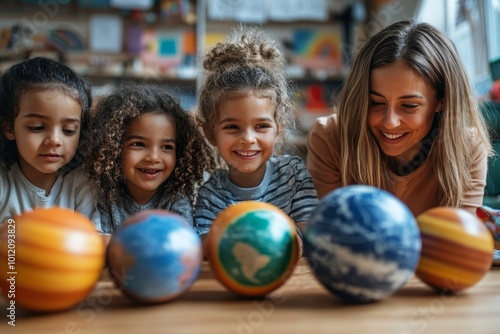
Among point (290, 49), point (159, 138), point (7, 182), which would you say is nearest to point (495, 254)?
point (159, 138)

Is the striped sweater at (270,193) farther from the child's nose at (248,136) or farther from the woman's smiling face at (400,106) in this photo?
the woman's smiling face at (400,106)

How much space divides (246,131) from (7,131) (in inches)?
28.3

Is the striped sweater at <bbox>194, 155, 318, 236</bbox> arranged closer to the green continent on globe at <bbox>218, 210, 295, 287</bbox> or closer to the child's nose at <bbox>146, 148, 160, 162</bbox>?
the child's nose at <bbox>146, 148, 160, 162</bbox>

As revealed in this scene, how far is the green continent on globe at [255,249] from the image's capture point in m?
0.89

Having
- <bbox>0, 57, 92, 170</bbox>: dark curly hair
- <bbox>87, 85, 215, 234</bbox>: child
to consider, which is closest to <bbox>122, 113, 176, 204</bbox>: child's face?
<bbox>87, 85, 215, 234</bbox>: child

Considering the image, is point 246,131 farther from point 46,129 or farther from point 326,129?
point 46,129

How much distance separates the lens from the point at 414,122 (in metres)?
1.47

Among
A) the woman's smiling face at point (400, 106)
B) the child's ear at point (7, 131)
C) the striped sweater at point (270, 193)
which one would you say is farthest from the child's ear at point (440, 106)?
the child's ear at point (7, 131)

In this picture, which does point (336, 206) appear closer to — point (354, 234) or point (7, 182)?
point (354, 234)

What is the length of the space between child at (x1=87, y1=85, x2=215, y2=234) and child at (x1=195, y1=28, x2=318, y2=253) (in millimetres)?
81

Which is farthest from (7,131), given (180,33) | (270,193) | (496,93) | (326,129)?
(180,33)

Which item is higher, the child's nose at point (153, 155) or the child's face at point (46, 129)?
the child's face at point (46, 129)

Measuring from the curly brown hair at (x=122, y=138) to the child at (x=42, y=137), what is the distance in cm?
5

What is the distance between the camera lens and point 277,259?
35.5 inches
